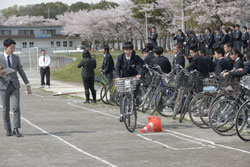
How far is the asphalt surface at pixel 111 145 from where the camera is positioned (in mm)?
7961

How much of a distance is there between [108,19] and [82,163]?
8707 cm

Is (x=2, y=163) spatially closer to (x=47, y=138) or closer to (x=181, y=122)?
(x=47, y=138)

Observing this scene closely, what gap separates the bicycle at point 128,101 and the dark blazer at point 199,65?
7.98ft

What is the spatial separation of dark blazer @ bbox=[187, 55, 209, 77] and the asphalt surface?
1.43 m

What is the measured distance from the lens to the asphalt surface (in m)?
7.96

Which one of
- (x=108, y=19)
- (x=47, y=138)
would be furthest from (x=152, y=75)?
(x=108, y=19)

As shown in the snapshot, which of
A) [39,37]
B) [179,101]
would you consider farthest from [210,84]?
[39,37]

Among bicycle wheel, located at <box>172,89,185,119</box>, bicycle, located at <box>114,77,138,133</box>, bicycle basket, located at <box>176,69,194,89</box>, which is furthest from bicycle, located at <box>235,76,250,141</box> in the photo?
bicycle wheel, located at <box>172,89,185,119</box>

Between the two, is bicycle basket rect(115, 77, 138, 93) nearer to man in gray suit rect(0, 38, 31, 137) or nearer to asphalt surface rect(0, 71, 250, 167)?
asphalt surface rect(0, 71, 250, 167)

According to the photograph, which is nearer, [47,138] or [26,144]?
[26,144]

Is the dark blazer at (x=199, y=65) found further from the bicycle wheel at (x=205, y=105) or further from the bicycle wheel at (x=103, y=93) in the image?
the bicycle wheel at (x=103, y=93)

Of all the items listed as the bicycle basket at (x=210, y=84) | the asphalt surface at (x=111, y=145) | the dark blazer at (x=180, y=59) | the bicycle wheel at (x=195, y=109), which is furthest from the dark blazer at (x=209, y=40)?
the bicycle wheel at (x=195, y=109)

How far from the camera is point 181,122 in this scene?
496 inches

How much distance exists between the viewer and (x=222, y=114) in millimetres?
10266
